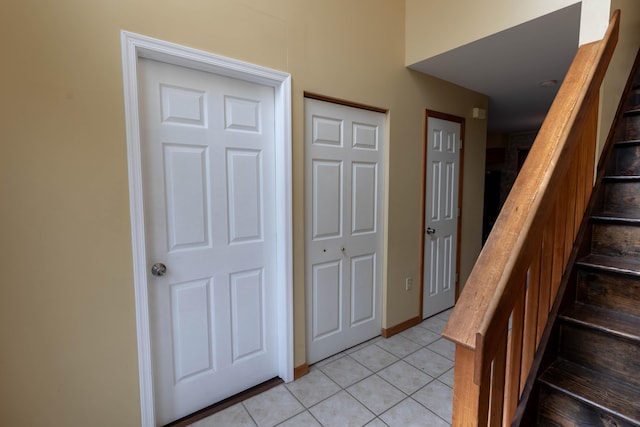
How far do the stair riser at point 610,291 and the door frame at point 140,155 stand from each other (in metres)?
1.48

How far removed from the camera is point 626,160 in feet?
5.14

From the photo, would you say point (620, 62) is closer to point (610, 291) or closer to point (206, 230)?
point (610, 291)

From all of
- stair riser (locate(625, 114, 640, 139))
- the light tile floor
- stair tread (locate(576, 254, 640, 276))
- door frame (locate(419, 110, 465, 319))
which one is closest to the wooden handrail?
stair tread (locate(576, 254, 640, 276))

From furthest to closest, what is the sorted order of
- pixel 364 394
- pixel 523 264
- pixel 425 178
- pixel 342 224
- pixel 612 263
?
pixel 425 178, pixel 342 224, pixel 364 394, pixel 612 263, pixel 523 264

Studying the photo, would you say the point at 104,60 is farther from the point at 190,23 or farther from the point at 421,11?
the point at 421,11

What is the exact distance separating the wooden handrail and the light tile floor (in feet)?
3.02

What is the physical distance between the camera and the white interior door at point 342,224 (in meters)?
2.10

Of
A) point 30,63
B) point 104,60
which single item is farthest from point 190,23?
point 30,63

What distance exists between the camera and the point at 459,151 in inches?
119

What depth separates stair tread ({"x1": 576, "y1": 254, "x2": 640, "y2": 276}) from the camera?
46.3 inches

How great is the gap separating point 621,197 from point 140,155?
2321 millimetres

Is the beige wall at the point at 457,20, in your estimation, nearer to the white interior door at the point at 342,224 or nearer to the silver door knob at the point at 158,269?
the white interior door at the point at 342,224

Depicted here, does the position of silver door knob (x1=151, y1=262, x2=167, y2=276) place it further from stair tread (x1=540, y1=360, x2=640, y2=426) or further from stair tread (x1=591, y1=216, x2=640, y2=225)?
stair tread (x1=591, y1=216, x2=640, y2=225)

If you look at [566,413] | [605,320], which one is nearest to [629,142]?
[605,320]
